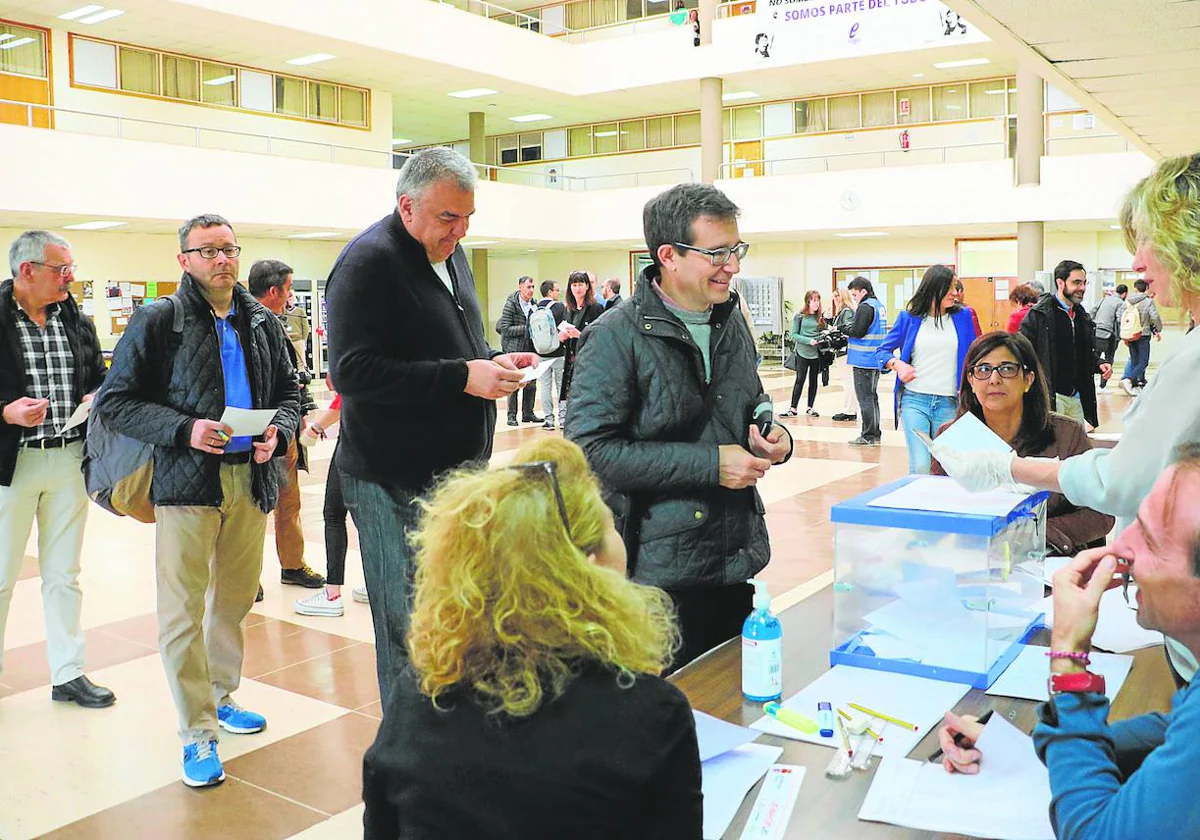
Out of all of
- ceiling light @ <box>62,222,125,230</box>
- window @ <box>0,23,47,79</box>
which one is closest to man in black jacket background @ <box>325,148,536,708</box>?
ceiling light @ <box>62,222,125,230</box>

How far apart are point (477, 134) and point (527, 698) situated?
2537 centimetres

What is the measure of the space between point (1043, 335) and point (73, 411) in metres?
5.58

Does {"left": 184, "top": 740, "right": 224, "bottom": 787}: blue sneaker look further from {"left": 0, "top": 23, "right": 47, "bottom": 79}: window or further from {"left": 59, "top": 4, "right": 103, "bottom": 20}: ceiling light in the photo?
{"left": 0, "top": 23, "right": 47, "bottom": 79}: window

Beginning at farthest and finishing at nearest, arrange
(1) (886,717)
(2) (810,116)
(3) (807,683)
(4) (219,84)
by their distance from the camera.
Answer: (2) (810,116), (4) (219,84), (3) (807,683), (1) (886,717)

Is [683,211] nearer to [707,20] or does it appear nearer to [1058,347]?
[1058,347]

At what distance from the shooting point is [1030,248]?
19.6 m

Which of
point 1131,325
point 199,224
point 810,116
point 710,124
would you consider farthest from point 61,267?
point 810,116

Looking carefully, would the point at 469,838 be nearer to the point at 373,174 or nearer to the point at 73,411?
the point at 73,411

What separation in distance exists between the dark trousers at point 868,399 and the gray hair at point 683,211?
28.3 ft

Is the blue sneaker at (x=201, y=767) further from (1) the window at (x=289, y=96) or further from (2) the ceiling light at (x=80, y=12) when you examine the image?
(1) the window at (x=289, y=96)

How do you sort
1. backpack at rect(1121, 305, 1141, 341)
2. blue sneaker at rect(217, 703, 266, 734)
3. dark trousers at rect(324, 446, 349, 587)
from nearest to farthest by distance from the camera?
blue sneaker at rect(217, 703, 266, 734), dark trousers at rect(324, 446, 349, 587), backpack at rect(1121, 305, 1141, 341)

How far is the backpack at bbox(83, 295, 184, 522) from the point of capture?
337cm

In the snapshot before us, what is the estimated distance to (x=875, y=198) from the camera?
68.5 ft

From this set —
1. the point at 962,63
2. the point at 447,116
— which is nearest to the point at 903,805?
the point at 962,63
